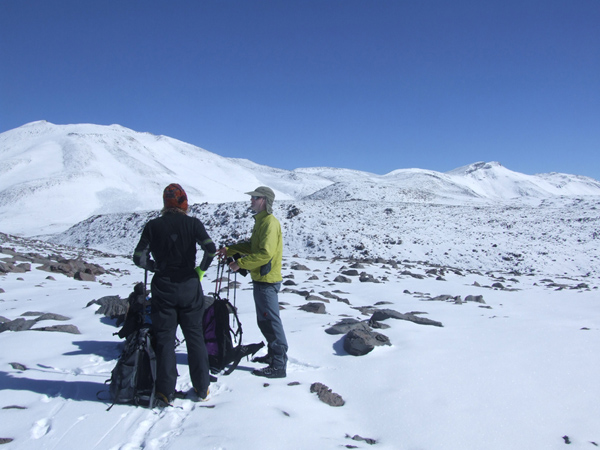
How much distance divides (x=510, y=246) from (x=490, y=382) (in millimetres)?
22904

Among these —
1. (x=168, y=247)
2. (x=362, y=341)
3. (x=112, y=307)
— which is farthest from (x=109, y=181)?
(x=168, y=247)

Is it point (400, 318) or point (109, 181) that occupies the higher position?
point (109, 181)

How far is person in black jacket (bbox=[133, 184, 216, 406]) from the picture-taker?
13.7 feet

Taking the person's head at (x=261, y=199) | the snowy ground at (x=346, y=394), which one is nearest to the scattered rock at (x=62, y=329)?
the snowy ground at (x=346, y=394)

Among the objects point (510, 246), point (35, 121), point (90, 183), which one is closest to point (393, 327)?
point (510, 246)

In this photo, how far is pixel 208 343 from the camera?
16.1ft

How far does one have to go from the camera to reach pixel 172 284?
417 centimetres

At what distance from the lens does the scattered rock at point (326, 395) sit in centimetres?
442

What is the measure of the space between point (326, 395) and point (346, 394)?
29cm

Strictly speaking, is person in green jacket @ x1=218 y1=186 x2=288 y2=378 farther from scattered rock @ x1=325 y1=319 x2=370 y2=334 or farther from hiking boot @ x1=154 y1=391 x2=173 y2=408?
scattered rock @ x1=325 y1=319 x2=370 y2=334

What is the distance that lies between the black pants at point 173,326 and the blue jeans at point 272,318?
86 centimetres

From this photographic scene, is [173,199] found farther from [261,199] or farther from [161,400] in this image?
[161,400]

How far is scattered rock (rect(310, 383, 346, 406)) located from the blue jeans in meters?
0.53

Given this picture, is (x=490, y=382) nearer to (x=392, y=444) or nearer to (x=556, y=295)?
(x=392, y=444)
